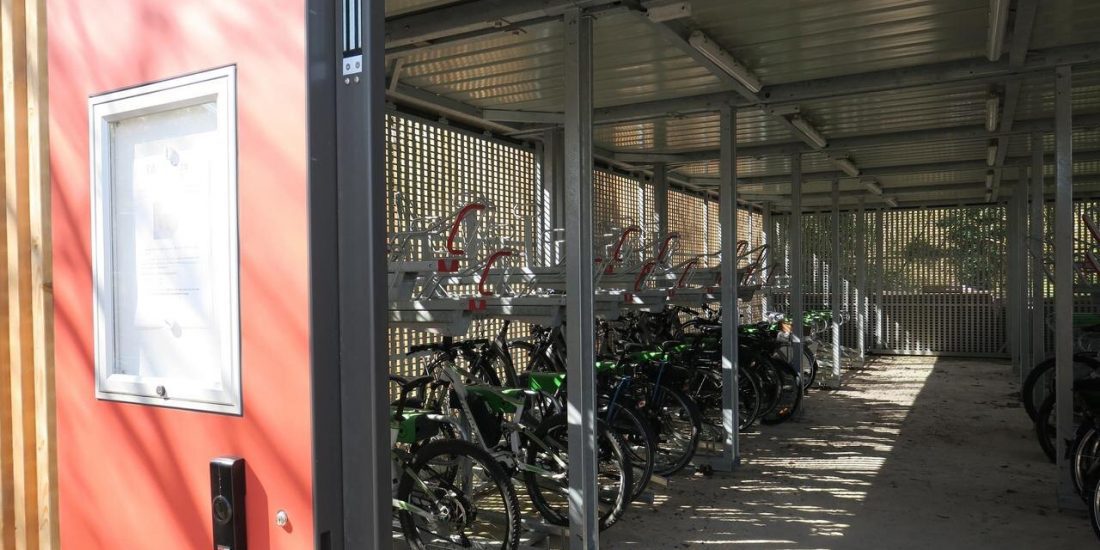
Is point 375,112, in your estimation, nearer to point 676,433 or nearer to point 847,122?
point 676,433

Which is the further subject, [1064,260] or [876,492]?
[876,492]

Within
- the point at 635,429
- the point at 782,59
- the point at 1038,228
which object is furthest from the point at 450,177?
the point at 1038,228

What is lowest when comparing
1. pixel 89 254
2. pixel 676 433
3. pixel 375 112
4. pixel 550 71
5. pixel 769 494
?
pixel 769 494

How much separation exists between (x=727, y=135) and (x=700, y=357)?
1.88 metres

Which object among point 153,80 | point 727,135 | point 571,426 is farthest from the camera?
point 727,135

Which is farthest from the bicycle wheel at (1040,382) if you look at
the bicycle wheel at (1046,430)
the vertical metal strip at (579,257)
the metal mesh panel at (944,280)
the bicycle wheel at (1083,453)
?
the metal mesh panel at (944,280)

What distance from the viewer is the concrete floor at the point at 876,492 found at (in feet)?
13.9

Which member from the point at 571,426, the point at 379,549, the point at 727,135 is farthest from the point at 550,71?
the point at 379,549

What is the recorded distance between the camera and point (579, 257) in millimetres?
3506

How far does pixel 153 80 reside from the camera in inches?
52.0

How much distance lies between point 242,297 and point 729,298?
472 centimetres

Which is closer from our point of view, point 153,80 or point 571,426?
point 153,80

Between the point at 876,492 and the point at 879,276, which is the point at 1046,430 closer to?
the point at 876,492

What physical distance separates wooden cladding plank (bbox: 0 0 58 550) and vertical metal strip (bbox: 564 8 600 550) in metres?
2.22
